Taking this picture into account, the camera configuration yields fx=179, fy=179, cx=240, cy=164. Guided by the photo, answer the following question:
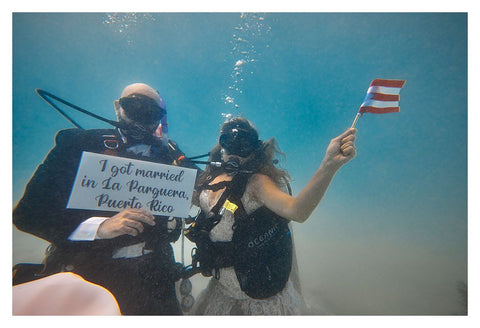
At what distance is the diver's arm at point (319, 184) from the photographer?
5.72 ft

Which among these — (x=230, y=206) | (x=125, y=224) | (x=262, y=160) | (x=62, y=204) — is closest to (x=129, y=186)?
(x=125, y=224)

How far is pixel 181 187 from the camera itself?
7.02 ft

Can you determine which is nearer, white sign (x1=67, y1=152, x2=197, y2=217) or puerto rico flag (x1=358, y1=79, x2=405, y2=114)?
white sign (x1=67, y1=152, x2=197, y2=217)

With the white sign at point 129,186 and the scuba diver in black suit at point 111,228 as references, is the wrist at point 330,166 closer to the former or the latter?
the white sign at point 129,186

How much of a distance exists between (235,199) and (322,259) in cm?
1863

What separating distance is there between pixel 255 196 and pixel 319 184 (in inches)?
36.8

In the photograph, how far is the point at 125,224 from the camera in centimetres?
182

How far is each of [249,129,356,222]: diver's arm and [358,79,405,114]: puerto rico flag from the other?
777 mm

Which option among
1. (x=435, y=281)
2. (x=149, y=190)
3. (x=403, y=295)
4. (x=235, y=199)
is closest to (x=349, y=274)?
(x=403, y=295)

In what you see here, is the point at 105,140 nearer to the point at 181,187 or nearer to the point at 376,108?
the point at 181,187

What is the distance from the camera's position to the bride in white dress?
1.80 meters

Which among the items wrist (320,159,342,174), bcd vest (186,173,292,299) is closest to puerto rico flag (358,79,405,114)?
wrist (320,159,342,174)

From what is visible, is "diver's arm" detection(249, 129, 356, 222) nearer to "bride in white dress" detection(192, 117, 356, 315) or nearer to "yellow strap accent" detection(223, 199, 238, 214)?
"bride in white dress" detection(192, 117, 356, 315)

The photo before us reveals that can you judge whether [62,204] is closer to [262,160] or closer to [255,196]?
[255,196]
